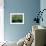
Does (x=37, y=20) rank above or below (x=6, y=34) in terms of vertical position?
above

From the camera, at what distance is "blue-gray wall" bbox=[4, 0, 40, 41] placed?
17.8 feet

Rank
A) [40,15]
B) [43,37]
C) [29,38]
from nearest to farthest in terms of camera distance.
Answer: [43,37], [29,38], [40,15]

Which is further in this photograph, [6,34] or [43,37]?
[6,34]

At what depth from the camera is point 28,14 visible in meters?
5.48

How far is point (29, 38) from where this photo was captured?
10.4 feet

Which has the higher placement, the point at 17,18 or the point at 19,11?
the point at 19,11

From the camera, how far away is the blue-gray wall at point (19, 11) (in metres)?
5.44

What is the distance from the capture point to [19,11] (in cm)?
545

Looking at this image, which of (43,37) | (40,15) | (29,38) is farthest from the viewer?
(40,15)

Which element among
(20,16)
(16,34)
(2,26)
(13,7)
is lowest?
(16,34)

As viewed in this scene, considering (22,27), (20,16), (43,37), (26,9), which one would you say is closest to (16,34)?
(22,27)

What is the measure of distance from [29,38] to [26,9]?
2.50 m

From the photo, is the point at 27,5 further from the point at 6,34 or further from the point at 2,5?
the point at 6,34

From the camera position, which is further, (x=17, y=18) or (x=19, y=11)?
(x=17, y=18)
